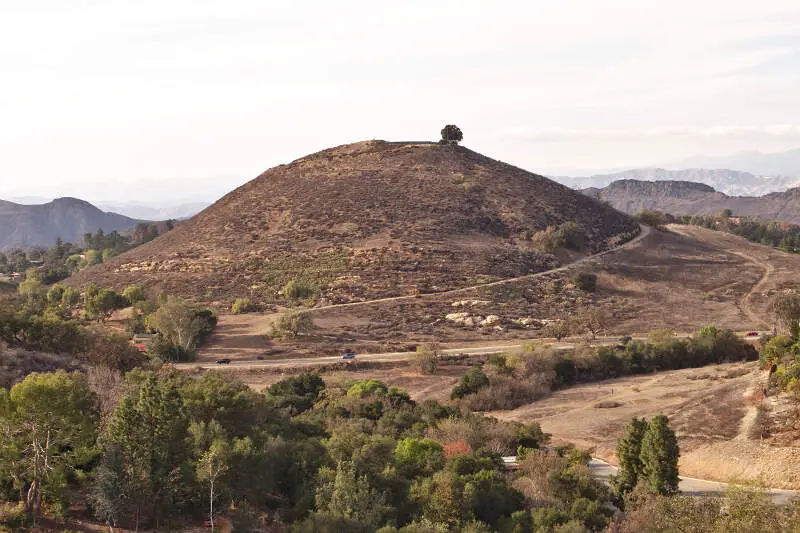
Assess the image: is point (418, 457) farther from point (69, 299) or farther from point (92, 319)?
point (69, 299)

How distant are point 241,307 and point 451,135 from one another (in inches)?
2398

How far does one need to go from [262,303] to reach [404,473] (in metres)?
44.0

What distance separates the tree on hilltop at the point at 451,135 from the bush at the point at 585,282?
49.0 metres

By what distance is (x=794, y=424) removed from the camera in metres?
27.8

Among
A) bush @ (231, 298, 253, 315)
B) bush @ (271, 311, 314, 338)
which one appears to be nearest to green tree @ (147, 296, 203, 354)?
bush @ (271, 311, 314, 338)

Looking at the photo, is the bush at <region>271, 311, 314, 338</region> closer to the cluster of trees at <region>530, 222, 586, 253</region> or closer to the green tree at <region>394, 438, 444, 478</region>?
the green tree at <region>394, 438, 444, 478</region>

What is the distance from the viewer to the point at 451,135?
110 metres

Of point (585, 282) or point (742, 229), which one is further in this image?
point (742, 229)

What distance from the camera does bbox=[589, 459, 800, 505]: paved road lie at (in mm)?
22469

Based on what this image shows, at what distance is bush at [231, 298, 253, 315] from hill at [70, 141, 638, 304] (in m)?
2.27

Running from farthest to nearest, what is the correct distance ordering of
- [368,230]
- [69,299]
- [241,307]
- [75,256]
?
[75,256], [368,230], [69,299], [241,307]

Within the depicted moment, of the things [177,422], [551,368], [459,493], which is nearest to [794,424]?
[551,368]

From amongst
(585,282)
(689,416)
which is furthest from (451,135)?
(689,416)

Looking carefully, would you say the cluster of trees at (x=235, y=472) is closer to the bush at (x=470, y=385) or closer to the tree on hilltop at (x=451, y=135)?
the bush at (x=470, y=385)
